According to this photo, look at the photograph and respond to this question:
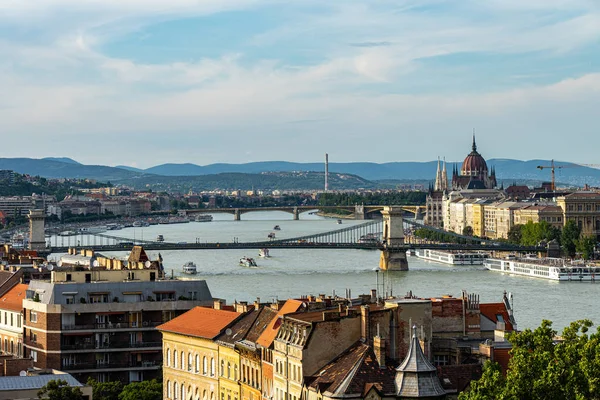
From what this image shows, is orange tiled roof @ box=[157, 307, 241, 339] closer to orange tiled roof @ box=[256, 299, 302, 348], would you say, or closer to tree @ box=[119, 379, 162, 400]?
tree @ box=[119, 379, 162, 400]

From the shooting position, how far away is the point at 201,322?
2045 centimetres

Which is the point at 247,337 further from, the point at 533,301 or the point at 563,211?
the point at 563,211

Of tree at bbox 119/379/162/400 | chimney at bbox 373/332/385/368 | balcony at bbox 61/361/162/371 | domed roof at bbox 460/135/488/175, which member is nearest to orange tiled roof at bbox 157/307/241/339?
tree at bbox 119/379/162/400

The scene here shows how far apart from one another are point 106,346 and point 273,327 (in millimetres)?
5504

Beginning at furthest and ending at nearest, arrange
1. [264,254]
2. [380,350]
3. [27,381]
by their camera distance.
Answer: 1. [264,254]
2. [27,381]
3. [380,350]

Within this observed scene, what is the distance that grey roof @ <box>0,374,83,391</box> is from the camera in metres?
17.5

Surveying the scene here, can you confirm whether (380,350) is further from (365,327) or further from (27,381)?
(27,381)

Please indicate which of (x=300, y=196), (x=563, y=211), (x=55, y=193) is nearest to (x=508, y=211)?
(x=563, y=211)

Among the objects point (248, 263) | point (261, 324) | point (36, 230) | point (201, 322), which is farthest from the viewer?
point (36, 230)

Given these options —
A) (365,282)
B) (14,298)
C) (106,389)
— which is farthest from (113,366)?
(365,282)

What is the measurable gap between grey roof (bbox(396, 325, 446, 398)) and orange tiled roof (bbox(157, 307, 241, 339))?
5.24m

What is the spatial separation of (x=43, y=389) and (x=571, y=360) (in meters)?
6.11

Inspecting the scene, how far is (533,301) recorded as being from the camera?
41062 millimetres

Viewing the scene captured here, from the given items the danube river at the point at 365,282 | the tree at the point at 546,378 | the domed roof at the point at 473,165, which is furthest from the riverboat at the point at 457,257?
the domed roof at the point at 473,165
